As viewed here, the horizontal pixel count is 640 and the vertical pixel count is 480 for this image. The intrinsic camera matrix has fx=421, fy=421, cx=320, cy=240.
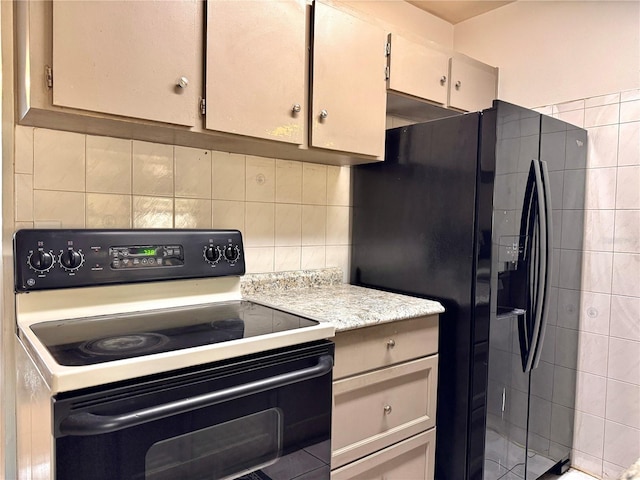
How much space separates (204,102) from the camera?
1309mm

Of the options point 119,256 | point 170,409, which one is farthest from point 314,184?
point 170,409

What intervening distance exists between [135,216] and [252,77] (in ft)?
2.08

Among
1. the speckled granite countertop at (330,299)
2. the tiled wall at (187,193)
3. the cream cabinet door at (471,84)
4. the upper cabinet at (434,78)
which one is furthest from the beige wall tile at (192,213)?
the cream cabinet door at (471,84)

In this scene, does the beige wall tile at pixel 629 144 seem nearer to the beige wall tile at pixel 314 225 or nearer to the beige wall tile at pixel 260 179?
the beige wall tile at pixel 314 225

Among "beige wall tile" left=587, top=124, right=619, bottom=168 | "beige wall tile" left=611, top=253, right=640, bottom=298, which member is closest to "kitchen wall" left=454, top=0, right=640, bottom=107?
"beige wall tile" left=587, top=124, right=619, bottom=168

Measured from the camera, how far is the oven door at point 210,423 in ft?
2.75

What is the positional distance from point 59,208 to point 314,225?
104cm

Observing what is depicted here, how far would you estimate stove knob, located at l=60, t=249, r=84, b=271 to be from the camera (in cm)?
124

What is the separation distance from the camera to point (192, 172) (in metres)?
1.62

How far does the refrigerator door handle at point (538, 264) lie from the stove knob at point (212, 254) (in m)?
1.24

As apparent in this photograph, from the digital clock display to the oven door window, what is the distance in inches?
25.1

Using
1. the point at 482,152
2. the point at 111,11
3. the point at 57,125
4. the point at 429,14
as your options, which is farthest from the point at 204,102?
the point at 429,14

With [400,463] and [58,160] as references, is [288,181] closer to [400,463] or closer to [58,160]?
[58,160]

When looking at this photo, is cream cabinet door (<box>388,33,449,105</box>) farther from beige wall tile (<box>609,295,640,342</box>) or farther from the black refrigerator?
beige wall tile (<box>609,295,640,342</box>)
